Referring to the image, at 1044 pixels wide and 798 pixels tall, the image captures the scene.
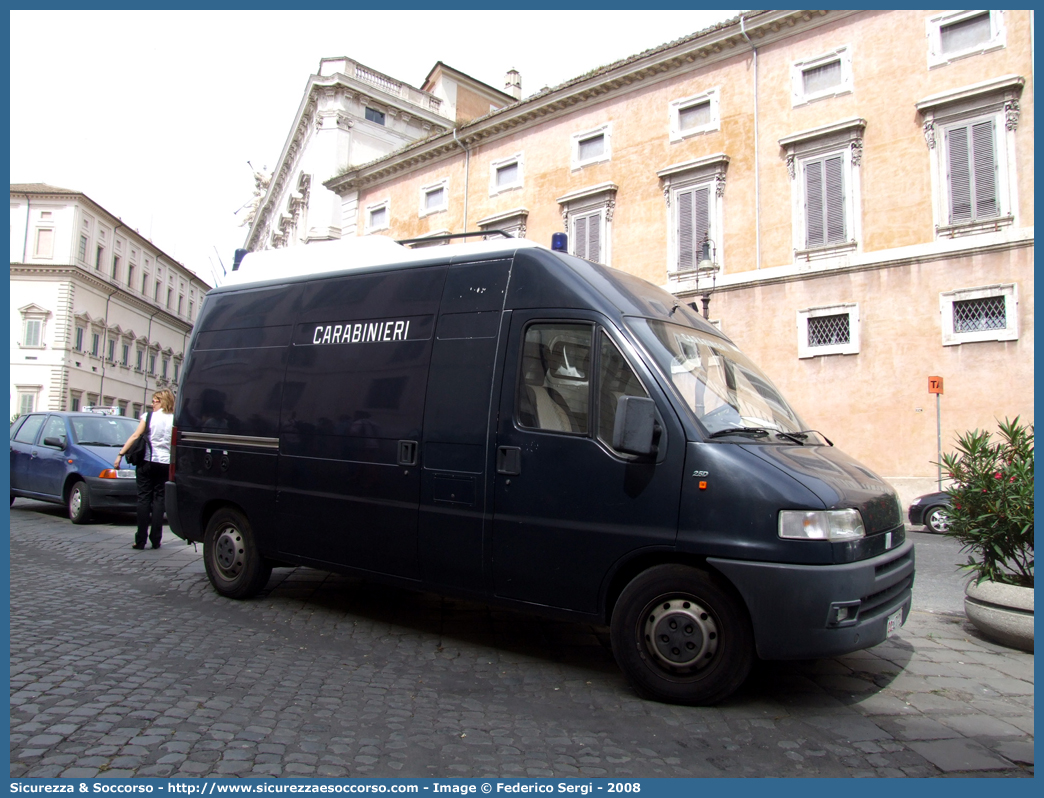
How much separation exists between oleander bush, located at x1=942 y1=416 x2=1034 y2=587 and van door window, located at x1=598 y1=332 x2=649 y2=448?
115 inches

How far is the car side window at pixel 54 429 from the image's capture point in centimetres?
1159

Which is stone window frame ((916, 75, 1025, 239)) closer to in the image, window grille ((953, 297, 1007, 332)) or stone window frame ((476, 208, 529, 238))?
window grille ((953, 297, 1007, 332))

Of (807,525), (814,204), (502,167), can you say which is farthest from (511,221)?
(807,525)

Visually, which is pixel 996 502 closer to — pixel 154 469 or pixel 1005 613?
pixel 1005 613

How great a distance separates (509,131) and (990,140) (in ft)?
49.9

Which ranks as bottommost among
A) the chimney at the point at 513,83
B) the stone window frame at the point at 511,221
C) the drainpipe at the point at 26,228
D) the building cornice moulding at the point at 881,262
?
the building cornice moulding at the point at 881,262

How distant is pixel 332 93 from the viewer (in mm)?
37969

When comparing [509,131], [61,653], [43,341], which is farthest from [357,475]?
[43,341]

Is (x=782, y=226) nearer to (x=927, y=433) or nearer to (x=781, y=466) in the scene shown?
(x=927, y=433)

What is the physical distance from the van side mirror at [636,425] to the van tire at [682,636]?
2.20 ft

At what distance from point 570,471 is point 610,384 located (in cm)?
56

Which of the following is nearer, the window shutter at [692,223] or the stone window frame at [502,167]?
the window shutter at [692,223]

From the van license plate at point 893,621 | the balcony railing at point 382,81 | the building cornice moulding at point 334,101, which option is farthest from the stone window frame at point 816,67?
the balcony railing at point 382,81

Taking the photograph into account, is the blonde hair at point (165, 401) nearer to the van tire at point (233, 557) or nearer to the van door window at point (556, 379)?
the van tire at point (233, 557)
